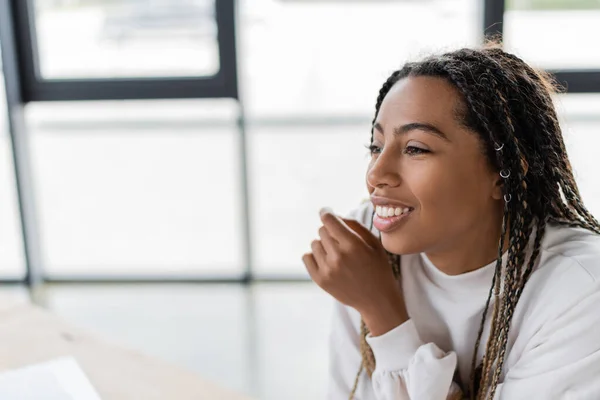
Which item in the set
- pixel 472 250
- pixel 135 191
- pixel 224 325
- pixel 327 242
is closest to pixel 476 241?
pixel 472 250

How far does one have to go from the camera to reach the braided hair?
0.97 meters

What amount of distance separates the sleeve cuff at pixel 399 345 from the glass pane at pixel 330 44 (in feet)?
6.41

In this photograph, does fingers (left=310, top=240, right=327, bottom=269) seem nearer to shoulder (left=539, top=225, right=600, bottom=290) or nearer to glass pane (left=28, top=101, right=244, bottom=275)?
shoulder (left=539, top=225, right=600, bottom=290)

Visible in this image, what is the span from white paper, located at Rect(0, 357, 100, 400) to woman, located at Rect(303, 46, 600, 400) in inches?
15.6

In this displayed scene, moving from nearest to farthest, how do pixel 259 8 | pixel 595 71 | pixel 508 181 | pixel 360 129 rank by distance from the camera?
pixel 508 181
pixel 595 71
pixel 259 8
pixel 360 129

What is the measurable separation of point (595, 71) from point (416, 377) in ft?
6.89

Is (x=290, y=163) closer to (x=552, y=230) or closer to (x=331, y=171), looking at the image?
(x=331, y=171)

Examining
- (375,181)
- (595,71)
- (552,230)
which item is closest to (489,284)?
(552,230)

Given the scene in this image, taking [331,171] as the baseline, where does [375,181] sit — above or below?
above

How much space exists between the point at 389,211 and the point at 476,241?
0.16m

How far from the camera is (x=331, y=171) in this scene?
11.1 feet

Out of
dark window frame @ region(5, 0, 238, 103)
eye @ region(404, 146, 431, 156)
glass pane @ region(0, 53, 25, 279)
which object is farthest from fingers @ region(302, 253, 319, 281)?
glass pane @ region(0, 53, 25, 279)

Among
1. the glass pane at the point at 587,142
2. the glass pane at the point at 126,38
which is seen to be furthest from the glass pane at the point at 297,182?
the glass pane at the point at 587,142

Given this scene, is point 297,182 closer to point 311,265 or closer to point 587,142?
point 587,142
